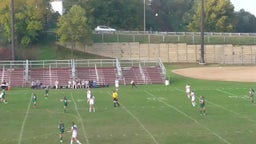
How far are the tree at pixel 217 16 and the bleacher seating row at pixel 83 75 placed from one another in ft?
114

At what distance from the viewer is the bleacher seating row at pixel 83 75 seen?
61344mm

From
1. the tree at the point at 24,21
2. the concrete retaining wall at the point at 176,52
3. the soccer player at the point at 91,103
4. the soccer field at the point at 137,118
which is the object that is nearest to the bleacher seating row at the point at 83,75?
the soccer field at the point at 137,118

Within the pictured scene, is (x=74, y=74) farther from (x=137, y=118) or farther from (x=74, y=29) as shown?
(x=137, y=118)

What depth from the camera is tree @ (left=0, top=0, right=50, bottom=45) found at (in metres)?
82.5

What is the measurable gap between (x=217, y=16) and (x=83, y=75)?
41.7 meters

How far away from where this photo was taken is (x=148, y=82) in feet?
204

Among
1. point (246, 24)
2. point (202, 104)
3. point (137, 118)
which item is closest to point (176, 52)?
point (202, 104)

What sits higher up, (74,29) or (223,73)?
(74,29)

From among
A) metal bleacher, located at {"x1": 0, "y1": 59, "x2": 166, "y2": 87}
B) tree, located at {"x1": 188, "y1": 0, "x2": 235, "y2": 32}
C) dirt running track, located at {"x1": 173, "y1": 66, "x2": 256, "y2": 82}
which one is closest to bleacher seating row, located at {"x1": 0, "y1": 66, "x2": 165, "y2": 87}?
metal bleacher, located at {"x1": 0, "y1": 59, "x2": 166, "y2": 87}

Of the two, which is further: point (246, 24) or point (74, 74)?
point (246, 24)

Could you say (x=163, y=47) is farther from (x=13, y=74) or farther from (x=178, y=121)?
(x=178, y=121)

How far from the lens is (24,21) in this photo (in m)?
83.8

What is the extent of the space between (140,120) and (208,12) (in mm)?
65252

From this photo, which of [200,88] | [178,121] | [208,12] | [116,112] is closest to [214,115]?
[178,121]
